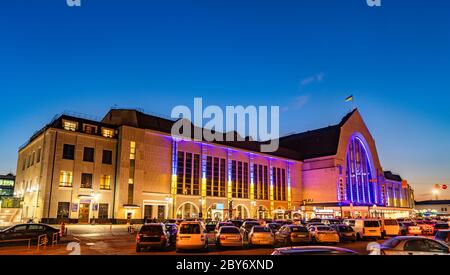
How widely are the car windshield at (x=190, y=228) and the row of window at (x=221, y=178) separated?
41824 millimetres

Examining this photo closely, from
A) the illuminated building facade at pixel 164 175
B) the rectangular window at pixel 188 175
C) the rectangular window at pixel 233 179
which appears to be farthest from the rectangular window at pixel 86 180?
the rectangular window at pixel 233 179

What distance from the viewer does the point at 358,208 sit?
83188mm

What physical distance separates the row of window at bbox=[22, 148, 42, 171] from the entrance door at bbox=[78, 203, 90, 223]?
10.3 m

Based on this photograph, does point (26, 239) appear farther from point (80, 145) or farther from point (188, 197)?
point (188, 197)

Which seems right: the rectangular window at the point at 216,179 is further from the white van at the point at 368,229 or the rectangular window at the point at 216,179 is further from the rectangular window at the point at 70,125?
the white van at the point at 368,229

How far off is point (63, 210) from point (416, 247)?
4786cm

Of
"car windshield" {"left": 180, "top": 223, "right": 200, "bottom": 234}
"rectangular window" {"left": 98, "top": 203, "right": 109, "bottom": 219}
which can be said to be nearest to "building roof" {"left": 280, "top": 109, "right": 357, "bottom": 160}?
"rectangular window" {"left": 98, "top": 203, "right": 109, "bottom": 219}

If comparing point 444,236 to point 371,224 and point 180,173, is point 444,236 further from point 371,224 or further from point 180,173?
point 180,173

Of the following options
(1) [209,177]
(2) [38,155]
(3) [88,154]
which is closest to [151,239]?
(3) [88,154]

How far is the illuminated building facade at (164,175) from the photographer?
52156 mm

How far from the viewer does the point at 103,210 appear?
Answer: 5425 centimetres

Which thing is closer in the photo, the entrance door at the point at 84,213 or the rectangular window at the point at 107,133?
the entrance door at the point at 84,213

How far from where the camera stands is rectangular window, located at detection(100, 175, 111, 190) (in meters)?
55.4
